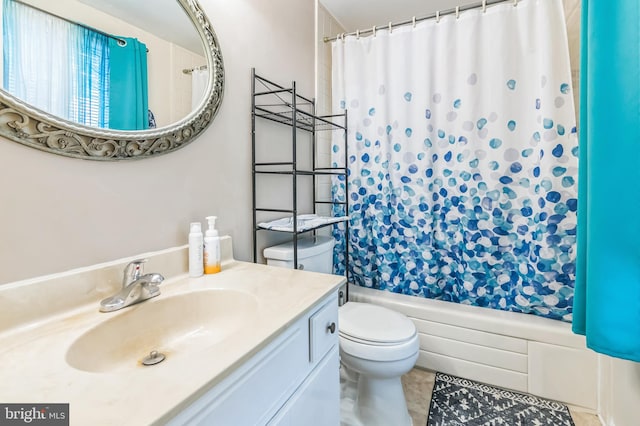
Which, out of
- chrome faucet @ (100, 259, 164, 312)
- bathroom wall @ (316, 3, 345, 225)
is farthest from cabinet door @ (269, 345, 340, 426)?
bathroom wall @ (316, 3, 345, 225)

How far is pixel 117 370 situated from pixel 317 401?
1.67 ft

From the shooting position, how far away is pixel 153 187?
3.22 feet

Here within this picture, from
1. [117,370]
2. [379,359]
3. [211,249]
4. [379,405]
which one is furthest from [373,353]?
[117,370]

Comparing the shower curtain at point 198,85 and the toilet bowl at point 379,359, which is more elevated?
the shower curtain at point 198,85

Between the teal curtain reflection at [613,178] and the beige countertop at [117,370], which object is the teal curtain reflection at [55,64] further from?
the teal curtain reflection at [613,178]

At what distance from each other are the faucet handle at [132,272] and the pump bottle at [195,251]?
18 centimetres

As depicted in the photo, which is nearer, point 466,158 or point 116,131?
point 116,131

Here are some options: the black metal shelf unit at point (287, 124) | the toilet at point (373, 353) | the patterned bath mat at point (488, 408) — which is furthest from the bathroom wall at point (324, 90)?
the patterned bath mat at point (488, 408)

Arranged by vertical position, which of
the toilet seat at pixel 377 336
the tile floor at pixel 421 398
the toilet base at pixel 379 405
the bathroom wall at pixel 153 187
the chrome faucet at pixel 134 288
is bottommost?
the tile floor at pixel 421 398

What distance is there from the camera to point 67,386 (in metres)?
0.48

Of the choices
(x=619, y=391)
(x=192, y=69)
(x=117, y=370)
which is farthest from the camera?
(x=619, y=391)

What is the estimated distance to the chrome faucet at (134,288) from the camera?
0.78 meters

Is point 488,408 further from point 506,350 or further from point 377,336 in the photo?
point 377,336

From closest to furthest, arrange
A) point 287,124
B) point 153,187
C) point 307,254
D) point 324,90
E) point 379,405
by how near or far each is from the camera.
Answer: point 153,187, point 379,405, point 307,254, point 287,124, point 324,90
